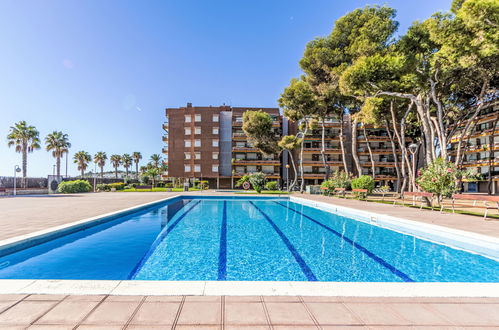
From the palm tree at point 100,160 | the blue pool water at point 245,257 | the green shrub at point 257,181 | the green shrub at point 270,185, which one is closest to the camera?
the blue pool water at point 245,257

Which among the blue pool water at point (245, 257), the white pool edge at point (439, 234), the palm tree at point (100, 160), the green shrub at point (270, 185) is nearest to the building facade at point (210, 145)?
the green shrub at point (270, 185)

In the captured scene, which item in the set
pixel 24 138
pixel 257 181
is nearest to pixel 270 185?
pixel 257 181

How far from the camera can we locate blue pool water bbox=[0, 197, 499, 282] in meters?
4.72

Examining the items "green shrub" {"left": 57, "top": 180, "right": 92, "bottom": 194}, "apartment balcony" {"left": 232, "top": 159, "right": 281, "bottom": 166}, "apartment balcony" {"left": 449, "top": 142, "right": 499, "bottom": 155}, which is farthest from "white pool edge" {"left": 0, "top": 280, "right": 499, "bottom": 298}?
"apartment balcony" {"left": 232, "top": 159, "right": 281, "bottom": 166}

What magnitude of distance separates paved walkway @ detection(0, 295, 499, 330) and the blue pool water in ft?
5.64

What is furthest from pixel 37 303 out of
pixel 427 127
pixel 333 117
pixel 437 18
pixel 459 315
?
pixel 333 117

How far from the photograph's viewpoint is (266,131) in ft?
111

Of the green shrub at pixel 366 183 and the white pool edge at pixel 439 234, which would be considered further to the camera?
the green shrub at pixel 366 183

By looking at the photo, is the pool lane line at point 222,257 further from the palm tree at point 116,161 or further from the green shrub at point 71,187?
the palm tree at point 116,161

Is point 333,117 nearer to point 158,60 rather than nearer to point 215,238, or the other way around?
point 158,60

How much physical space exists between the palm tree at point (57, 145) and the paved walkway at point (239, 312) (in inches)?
1959

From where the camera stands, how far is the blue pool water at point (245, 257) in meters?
4.72

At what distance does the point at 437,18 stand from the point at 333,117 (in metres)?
25.3

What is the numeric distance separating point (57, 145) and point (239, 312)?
52.0m
